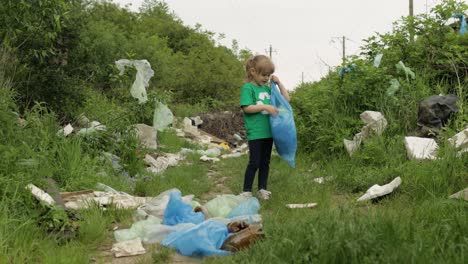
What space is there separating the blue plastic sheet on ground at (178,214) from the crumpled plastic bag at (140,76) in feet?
13.8

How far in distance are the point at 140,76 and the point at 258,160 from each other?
3817 millimetres

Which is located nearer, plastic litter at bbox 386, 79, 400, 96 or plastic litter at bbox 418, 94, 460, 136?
plastic litter at bbox 418, 94, 460, 136

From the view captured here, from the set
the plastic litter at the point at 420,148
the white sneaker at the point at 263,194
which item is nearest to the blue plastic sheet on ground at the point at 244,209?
the white sneaker at the point at 263,194

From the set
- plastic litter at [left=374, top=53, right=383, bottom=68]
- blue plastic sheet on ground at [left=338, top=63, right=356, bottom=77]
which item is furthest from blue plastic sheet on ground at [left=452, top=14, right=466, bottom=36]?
blue plastic sheet on ground at [left=338, top=63, right=356, bottom=77]

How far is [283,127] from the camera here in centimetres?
473

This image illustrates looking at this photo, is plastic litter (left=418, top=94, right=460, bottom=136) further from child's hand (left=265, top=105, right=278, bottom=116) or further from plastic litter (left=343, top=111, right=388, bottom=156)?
child's hand (left=265, top=105, right=278, bottom=116)

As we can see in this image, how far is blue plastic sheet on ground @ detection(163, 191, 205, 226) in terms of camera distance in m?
3.79

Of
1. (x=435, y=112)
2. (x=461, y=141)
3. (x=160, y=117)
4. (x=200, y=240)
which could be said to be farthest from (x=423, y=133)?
(x=160, y=117)

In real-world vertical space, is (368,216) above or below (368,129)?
above

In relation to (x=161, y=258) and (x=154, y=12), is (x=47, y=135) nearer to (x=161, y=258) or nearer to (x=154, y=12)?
(x=161, y=258)

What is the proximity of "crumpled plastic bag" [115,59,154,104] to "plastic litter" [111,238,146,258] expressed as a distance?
15.5 ft

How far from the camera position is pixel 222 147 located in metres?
12.0

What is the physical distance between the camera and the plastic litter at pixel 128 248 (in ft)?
10.6

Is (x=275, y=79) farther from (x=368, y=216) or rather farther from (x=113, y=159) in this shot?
(x=113, y=159)
